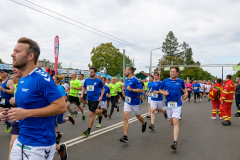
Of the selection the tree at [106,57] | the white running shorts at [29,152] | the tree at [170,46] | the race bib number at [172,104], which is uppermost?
the tree at [170,46]

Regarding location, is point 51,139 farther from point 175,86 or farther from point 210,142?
point 210,142

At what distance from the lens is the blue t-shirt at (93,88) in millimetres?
6402

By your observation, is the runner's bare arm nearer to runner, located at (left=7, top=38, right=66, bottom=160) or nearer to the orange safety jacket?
runner, located at (left=7, top=38, right=66, bottom=160)

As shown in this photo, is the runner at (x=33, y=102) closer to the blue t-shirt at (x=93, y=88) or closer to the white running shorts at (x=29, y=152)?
the white running shorts at (x=29, y=152)

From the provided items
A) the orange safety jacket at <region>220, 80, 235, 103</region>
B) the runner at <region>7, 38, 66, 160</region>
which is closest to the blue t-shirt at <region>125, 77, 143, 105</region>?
the runner at <region>7, 38, 66, 160</region>

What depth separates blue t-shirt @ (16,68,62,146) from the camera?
194cm

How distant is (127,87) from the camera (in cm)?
552

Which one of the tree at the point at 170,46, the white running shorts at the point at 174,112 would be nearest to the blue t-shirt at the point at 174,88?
the white running shorts at the point at 174,112

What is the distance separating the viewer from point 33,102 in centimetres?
196

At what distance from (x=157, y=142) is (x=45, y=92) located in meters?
4.26

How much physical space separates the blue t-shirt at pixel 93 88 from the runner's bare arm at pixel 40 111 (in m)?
4.40

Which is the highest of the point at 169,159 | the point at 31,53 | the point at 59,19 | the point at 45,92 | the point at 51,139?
the point at 59,19

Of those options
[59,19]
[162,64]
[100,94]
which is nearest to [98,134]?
[100,94]

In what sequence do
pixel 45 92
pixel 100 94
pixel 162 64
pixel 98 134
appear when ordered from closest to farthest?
pixel 45 92 → pixel 98 134 → pixel 100 94 → pixel 162 64
